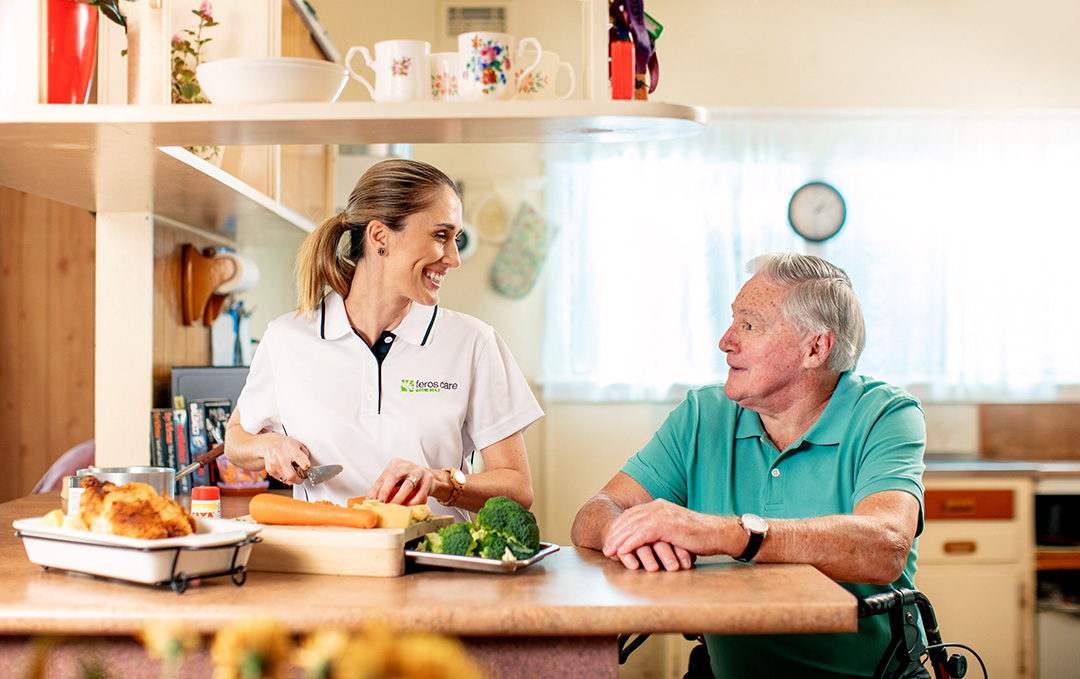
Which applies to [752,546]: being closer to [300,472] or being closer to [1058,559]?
[300,472]

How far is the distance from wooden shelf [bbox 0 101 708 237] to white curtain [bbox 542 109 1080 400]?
2.32 metres

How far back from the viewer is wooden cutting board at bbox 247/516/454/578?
1.32 metres

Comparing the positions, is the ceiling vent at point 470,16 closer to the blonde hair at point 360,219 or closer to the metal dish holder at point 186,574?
the blonde hair at point 360,219

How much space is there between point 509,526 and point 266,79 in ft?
2.61

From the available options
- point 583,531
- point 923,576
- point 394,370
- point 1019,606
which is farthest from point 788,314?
point 1019,606

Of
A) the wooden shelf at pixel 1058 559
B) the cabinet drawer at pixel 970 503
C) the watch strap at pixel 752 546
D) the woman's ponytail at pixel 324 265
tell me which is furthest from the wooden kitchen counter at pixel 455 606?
the wooden shelf at pixel 1058 559

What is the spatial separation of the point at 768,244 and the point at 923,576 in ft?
4.89

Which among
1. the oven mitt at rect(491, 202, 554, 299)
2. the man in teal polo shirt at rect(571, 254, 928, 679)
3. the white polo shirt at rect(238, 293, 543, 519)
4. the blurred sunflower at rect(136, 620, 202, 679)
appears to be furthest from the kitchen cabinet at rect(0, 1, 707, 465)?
the oven mitt at rect(491, 202, 554, 299)

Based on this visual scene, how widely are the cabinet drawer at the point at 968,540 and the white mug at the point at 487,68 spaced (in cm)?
273

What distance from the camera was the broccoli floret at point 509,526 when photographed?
1378 mm

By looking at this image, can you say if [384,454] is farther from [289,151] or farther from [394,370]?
[289,151]

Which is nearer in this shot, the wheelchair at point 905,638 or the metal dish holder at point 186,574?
the metal dish holder at point 186,574

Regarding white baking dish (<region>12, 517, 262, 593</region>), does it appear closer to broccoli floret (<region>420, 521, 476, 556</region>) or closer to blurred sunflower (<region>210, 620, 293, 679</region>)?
broccoli floret (<region>420, 521, 476, 556</region>)

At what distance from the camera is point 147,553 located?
1202mm
